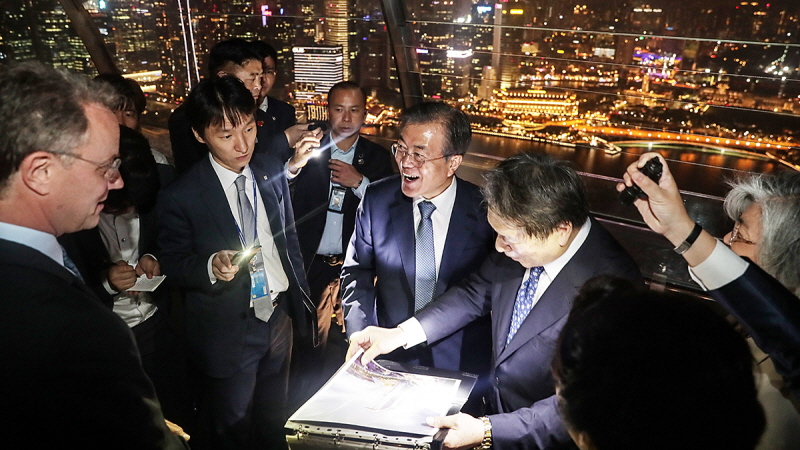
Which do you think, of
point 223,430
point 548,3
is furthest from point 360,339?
point 548,3

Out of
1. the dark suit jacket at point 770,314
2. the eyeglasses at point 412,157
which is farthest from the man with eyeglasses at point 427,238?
the dark suit jacket at point 770,314

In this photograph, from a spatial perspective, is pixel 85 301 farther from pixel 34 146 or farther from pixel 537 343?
pixel 537 343

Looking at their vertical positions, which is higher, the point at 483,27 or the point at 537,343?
the point at 483,27

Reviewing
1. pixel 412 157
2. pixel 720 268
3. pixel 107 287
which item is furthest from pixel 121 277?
pixel 720 268

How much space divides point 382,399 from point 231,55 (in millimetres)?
2287

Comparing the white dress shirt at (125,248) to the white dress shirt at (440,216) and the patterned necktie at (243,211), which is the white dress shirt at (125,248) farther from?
the white dress shirt at (440,216)

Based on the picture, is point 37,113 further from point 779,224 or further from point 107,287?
point 779,224

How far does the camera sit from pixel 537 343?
146cm

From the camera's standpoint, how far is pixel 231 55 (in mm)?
2795

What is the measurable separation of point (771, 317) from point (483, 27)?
3119 mm

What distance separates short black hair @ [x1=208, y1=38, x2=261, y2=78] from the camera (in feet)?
9.14

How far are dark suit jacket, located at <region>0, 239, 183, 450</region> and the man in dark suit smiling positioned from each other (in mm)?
774

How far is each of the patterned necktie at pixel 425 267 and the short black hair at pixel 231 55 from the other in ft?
5.18

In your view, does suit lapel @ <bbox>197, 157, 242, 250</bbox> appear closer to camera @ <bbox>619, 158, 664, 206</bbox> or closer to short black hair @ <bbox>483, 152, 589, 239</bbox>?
short black hair @ <bbox>483, 152, 589, 239</bbox>
